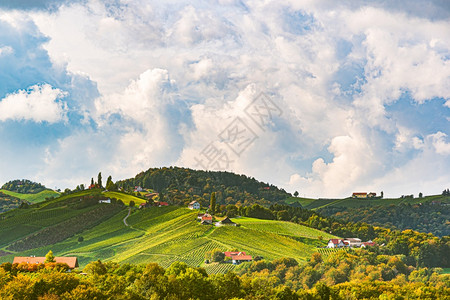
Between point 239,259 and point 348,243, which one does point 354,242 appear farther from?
point 239,259

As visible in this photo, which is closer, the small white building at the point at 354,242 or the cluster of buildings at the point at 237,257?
the cluster of buildings at the point at 237,257

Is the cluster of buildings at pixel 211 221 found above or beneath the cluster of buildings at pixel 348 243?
above

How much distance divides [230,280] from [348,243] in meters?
92.1

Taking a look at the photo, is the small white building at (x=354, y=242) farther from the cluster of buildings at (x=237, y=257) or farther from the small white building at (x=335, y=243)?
the cluster of buildings at (x=237, y=257)

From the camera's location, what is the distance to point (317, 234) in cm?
16150

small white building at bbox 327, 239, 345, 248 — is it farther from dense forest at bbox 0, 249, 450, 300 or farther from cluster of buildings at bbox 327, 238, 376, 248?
dense forest at bbox 0, 249, 450, 300

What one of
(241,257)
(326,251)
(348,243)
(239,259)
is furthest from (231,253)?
(348,243)

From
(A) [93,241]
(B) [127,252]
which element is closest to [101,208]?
(A) [93,241]

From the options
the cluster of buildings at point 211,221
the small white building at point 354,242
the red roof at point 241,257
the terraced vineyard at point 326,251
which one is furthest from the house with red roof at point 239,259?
the small white building at point 354,242

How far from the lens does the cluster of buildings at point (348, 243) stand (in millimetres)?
148375

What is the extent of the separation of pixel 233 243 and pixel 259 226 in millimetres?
29597

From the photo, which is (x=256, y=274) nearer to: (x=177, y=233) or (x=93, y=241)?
(x=177, y=233)

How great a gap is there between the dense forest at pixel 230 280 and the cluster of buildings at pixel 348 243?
17137 mm

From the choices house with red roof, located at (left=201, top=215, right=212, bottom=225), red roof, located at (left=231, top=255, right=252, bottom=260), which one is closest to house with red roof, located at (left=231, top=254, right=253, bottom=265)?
red roof, located at (left=231, top=255, right=252, bottom=260)
